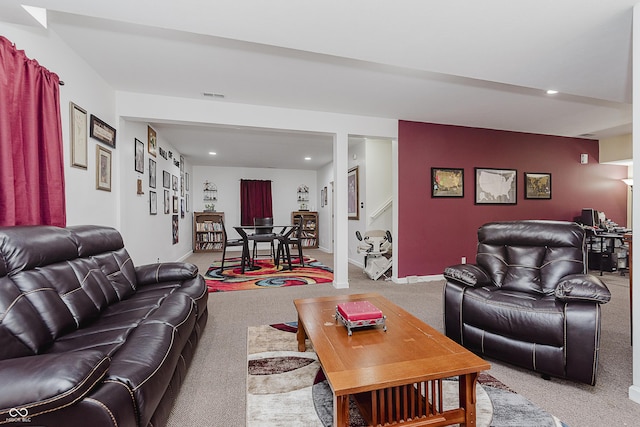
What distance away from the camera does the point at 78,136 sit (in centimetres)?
260

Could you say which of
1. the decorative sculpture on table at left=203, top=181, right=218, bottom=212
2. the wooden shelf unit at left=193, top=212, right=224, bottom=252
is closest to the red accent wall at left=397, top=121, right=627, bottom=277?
the wooden shelf unit at left=193, top=212, right=224, bottom=252

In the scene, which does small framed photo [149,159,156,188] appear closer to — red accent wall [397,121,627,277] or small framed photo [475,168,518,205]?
red accent wall [397,121,627,277]

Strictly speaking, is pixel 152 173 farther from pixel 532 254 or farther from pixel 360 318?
pixel 532 254

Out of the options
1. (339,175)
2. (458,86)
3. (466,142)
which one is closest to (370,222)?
(339,175)

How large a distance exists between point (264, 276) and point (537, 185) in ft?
16.6

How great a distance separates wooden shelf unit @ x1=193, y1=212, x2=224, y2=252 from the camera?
818 cm

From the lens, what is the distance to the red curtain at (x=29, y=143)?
1.72 metres

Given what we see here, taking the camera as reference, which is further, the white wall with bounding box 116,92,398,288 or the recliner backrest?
the white wall with bounding box 116,92,398,288

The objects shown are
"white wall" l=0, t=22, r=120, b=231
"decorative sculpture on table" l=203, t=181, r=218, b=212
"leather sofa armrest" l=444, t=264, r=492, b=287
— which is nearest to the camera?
"white wall" l=0, t=22, r=120, b=231

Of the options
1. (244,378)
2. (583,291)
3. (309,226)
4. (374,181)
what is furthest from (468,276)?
(309,226)

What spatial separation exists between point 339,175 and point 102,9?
121 inches

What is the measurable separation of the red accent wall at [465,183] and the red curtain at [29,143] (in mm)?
4009

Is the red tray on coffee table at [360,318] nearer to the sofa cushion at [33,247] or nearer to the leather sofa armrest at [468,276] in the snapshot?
the leather sofa armrest at [468,276]

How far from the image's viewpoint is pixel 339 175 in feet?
14.3
